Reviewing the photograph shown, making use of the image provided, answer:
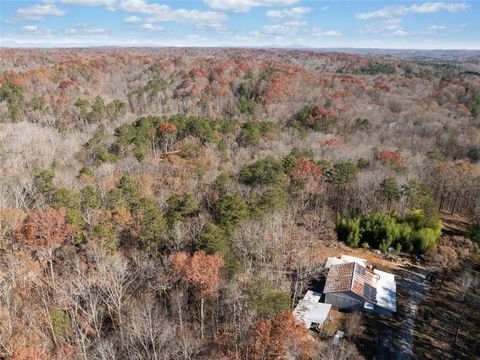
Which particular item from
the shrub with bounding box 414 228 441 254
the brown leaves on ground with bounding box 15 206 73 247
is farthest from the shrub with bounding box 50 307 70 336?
the shrub with bounding box 414 228 441 254

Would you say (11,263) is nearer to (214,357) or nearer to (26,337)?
(26,337)

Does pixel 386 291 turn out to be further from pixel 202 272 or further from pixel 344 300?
pixel 202 272

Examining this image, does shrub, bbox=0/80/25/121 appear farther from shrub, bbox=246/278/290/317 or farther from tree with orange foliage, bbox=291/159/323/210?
shrub, bbox=246/278/290/317

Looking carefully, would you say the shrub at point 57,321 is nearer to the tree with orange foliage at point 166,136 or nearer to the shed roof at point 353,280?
the shed roof at point 353,280

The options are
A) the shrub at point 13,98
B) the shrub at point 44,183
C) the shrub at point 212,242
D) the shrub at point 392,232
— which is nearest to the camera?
the shrub at point 212,242

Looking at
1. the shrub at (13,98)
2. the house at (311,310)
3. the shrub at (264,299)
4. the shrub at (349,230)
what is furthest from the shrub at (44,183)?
the shrub at (13,98)

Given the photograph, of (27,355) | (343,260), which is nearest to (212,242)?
(27,355)
